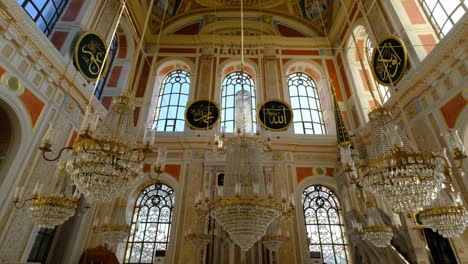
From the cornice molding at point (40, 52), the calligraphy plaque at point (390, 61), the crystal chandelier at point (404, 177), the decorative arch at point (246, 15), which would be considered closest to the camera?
the crystal chandelier at point (404, 177)

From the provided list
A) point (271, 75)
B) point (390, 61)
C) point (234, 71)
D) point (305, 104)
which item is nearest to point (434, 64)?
point (390, 61)

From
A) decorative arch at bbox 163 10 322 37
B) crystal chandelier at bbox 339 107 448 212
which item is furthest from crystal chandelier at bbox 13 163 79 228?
decorative arch at bbox 163 10 322 37

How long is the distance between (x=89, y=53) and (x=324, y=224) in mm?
6834

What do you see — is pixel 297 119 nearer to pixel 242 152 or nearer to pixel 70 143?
pixel 242 152

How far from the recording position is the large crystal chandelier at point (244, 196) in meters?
2.97

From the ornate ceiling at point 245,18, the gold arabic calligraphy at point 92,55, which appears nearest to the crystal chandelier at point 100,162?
the gold arabic calligraphy at point 92,55

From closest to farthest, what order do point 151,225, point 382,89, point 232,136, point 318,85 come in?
point 151,225
point 232,136
point 382,89
point 318,85

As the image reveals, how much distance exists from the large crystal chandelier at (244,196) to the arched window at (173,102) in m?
4.64

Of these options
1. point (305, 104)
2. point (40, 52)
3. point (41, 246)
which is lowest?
point (41, 246)

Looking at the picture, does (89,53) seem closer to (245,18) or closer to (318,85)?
(245,18)

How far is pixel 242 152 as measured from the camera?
12.1 ft

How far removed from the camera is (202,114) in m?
7.81

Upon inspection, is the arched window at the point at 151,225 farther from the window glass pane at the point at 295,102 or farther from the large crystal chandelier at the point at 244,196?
the window glass pane at the point at 295,102

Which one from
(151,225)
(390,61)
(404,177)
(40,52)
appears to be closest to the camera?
(404,177)
